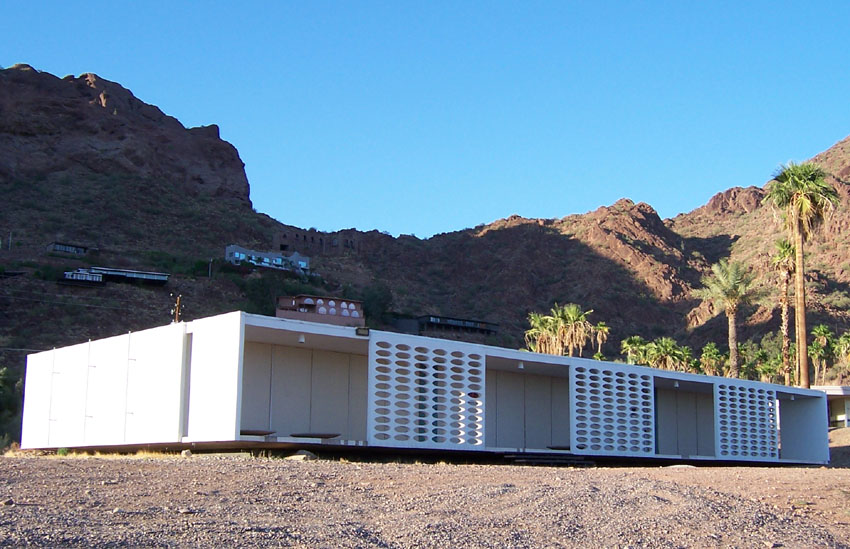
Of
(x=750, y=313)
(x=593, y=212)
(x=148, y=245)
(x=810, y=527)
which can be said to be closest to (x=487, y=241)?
(x=593, y=212)

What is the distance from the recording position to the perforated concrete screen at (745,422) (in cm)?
3588

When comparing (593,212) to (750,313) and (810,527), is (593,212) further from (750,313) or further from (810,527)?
(810,527)

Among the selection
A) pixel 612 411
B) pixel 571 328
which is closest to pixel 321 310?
pixel 612 411

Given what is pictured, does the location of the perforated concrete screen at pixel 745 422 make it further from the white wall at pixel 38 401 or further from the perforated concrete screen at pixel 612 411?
the white wall at pixel 38 401

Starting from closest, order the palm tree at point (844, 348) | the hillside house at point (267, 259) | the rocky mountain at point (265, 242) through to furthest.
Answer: the palm tree at point (844, 348) < the rocky mountain at point (265, 242) < the hillside house at point (267, 259)

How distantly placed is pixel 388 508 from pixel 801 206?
35.0 metres

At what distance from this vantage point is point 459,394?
27.3 m

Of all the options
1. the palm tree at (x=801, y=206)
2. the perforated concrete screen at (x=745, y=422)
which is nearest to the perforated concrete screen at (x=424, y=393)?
the perforated concrete screen at (x=745, y=422)

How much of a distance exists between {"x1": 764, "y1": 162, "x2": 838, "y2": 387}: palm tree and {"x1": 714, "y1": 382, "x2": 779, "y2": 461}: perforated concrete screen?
6.20 m

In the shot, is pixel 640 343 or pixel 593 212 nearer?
pixel 640 343

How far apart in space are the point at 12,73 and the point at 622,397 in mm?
113926

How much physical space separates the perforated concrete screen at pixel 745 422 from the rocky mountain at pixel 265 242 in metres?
48.1

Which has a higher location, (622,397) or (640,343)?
(640,343)

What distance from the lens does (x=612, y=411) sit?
31.5 meters
